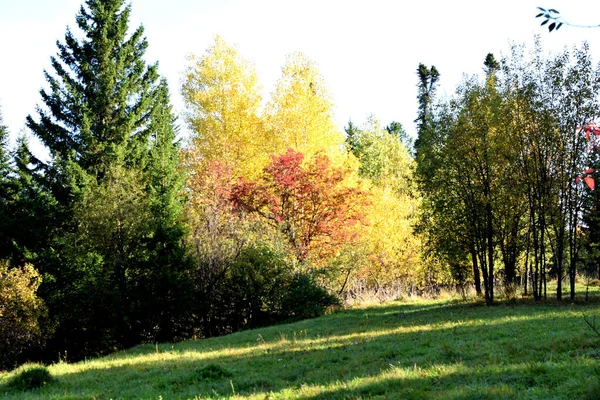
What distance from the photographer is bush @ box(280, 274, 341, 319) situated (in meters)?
21.2

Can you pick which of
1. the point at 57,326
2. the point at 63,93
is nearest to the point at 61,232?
the point at 57,326

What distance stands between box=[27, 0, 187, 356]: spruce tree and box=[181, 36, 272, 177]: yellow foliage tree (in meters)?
2.92

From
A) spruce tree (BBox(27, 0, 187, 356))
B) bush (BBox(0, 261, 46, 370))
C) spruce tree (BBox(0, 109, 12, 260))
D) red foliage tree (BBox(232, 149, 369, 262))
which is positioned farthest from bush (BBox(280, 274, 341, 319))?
spruce tree (BBox(0, 109, 12, 260))

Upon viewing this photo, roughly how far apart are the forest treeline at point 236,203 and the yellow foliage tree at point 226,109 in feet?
0.49

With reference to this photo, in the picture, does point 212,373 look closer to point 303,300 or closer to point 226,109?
point 303,300

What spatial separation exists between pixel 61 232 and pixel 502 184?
19871 mm

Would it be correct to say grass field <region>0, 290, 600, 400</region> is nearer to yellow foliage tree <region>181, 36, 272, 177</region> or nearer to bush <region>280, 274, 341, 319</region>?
bush <region>280, 274, 341, 319</region>

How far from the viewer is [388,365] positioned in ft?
27.3

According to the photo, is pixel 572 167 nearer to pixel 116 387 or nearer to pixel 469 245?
pixel 469 245

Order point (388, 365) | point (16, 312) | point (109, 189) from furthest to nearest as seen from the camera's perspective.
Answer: point (109, 189)
point (16, 312)
point (388, 365)

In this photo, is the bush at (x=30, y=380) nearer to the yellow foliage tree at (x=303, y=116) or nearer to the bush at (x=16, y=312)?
the bush at (x=16, y=312)

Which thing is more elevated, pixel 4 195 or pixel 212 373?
pixel 4 195

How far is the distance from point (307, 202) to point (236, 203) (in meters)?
3.58

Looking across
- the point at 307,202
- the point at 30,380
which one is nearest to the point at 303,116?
the point at 307,202
